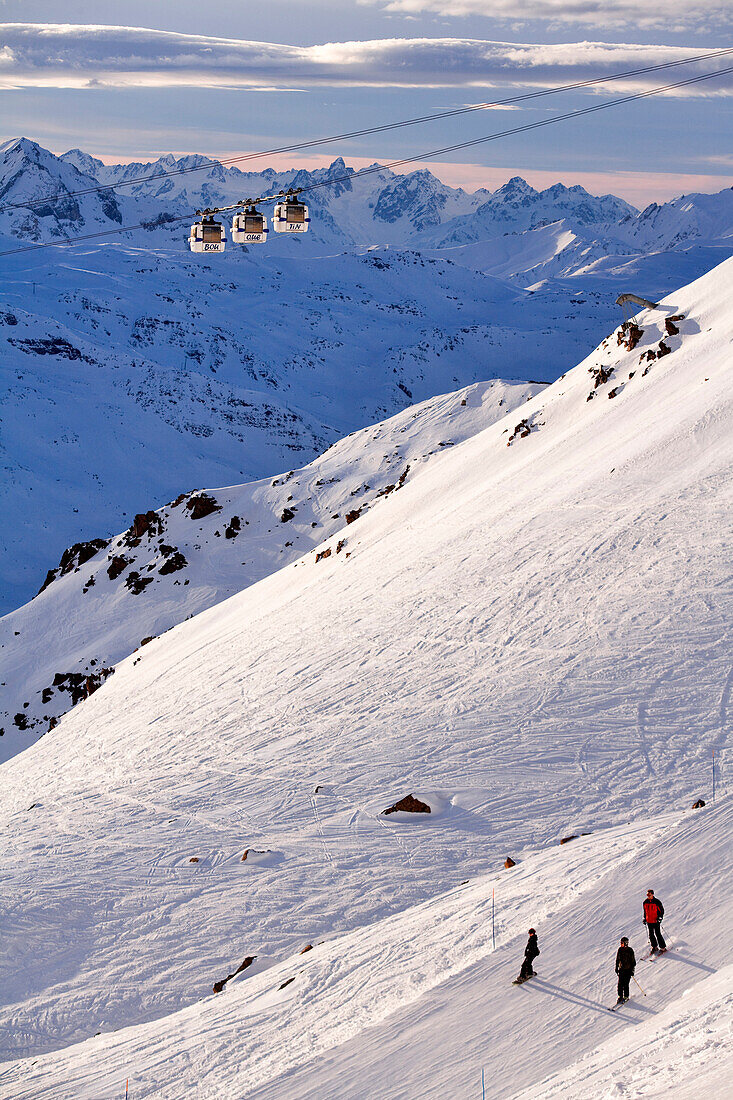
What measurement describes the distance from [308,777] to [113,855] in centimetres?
490

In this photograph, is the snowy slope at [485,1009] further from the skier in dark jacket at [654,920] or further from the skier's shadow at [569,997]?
the skier in dark jacket at [654,920]

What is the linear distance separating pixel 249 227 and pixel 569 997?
1863cm

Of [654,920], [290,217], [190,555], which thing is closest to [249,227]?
[290,217]

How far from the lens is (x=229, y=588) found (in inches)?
2495

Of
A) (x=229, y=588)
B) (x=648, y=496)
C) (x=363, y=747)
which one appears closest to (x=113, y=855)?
(x=363, y=747)

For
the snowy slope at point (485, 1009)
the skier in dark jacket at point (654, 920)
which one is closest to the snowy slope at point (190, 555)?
the snowy slope at point (485, 1009)

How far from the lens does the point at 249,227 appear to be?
23.9 m

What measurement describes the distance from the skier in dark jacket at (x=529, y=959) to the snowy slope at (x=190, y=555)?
45009mm

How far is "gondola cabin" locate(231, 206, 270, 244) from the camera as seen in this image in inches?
923

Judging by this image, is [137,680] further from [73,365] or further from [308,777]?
[73,365]

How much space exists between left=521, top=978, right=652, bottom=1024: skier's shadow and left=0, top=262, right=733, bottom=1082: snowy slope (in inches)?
10.0

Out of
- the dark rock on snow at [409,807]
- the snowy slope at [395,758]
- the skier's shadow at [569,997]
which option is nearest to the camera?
the skier's shadow at [569,997]

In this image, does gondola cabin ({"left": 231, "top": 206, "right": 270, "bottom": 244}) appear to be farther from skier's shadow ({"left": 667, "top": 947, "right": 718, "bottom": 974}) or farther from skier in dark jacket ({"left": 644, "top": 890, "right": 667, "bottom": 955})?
skier's shadow ({"left": 667, "top": 947, "right": 718, "bottom": 974})

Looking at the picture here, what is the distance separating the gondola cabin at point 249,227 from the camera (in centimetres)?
2344
